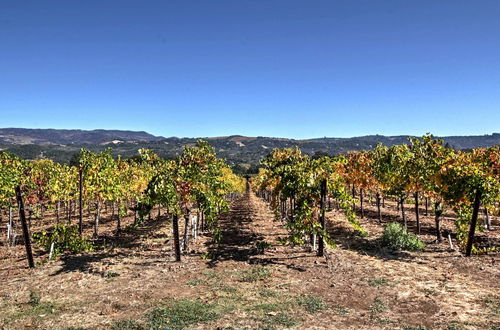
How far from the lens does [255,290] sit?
13.8m

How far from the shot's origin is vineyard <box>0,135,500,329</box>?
443 inches

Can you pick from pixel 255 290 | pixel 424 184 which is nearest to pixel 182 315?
pixel 255 290

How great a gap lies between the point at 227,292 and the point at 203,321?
285 centimetres

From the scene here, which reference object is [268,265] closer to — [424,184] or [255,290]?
[255,290]

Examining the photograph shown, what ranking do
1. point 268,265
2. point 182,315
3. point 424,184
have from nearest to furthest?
point 182,315 → point 268,265 → point 424,184

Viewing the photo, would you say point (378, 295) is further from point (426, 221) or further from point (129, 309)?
point (426, 221)

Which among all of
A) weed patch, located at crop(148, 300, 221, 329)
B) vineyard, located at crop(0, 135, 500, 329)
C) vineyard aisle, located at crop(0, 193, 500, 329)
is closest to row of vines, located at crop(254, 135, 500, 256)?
vineyard, located at crop(0, 135, 500, 329)

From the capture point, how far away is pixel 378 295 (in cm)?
1309

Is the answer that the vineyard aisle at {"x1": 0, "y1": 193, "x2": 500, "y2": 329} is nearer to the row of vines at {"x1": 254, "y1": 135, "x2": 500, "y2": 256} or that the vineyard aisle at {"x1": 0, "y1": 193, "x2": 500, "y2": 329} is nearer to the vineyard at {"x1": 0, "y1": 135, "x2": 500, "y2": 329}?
the vineyard at {"x1": 0, "y1": 135, "x2": 500, "y2": 329}

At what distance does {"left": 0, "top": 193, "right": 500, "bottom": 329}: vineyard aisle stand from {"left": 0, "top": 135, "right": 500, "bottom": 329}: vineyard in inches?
2.8

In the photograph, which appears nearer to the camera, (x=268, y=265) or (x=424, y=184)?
(x=268, y=265)

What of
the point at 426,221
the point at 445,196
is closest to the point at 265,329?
Answer: the point at 445,196

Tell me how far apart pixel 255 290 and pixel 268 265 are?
12.3ft

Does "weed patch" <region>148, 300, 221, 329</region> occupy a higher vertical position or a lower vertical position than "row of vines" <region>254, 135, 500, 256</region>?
lower
